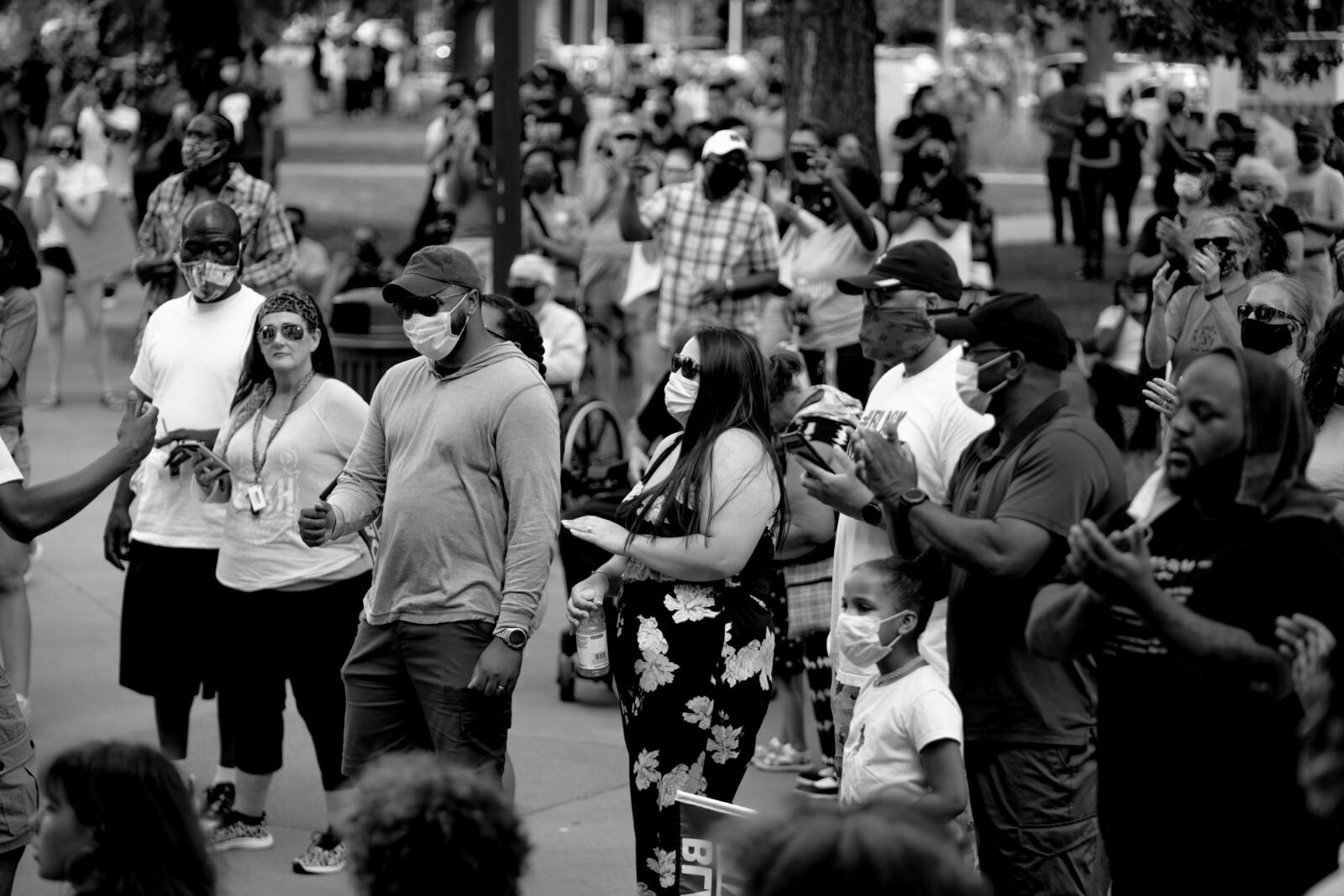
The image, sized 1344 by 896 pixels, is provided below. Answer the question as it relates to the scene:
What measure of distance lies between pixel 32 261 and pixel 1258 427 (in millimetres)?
5156

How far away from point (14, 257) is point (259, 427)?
1591mm

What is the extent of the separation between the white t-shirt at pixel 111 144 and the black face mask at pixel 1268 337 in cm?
1408

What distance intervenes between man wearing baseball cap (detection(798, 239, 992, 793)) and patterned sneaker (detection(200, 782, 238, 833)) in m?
2.36

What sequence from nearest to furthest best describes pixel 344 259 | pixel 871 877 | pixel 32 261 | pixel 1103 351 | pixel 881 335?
1. pixel 871 877
2. pixel 881 335
3. pixel 32 261
4. pixel 1103 351
5. pixel 344 259

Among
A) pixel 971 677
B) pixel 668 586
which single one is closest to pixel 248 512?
pixel 668 586

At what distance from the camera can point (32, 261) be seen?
7.13m

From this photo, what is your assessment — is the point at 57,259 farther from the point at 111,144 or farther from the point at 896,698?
the point at 896,698

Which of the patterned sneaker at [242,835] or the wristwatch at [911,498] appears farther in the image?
the patterned sneaker at [242,835]

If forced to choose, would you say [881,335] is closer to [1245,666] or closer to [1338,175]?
[1245,666]

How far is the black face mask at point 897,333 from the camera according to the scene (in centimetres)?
531

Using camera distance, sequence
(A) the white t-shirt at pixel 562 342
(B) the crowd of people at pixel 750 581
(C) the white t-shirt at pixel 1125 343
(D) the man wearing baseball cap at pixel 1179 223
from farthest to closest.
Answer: (C) the white t-shirt at pixel 1125 343, (A) the white t-shirt at pixel 562 342, (D) the man wearing baseball cap at pixel 1179 223, (B) the crowd of people at pixel 750 581

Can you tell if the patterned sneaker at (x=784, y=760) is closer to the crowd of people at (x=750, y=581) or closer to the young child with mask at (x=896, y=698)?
the crowd of people at (x=750, y=581)

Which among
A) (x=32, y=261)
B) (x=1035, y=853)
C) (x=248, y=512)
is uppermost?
(x=32, y=261)

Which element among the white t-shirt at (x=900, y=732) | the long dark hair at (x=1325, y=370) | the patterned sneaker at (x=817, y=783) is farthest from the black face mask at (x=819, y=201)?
the white t-shirt at (x=900, y=732)
